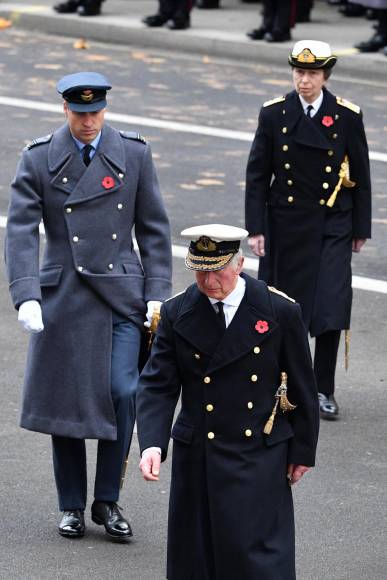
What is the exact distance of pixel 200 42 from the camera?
67.4 feet

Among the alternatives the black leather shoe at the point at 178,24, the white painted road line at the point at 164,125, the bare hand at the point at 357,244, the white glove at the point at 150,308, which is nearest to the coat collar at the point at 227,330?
the white glove at the point at 150,308

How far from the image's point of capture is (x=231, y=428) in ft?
20.3

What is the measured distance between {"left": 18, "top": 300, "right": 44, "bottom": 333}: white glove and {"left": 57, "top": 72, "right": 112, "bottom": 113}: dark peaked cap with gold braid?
2.96 ft

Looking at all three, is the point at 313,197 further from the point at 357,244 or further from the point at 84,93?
the point at 84,93

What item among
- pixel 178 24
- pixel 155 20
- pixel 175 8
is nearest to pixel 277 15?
pixel 178 24

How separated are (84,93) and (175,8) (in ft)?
47.2

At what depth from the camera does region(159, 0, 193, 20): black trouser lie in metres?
21.3

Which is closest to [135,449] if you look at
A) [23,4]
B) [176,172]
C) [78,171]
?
[78,171]

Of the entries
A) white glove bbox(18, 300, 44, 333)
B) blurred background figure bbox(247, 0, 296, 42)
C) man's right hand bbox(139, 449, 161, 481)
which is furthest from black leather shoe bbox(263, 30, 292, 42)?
man's right hand bbox(139, 449, 161, 481)

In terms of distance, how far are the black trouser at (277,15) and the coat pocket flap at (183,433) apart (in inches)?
565

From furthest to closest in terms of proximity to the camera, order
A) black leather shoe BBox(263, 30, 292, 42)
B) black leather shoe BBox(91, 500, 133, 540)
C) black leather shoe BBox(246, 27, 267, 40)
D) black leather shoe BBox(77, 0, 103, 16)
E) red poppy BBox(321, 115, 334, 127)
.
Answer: black leather shoe BBox(77, 0, 103, 16), black leather shoe BBox(246, 27, 267, 40), black leather shoe BBox(263, 30, 292, 42), red poppy BBox(321, 115, 334, 127), black leather shoe BBox(91, 500, 133, 540)

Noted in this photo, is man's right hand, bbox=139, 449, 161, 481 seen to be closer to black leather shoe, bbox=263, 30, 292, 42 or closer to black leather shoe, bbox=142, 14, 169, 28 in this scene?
black leather shoe, bbox=263, 30, 292, 42

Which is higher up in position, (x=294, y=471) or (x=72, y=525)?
(x=294, y=471)

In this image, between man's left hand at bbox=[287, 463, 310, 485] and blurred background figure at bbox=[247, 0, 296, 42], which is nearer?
man's left hand at bbox=[287, 463, 310, 485]
